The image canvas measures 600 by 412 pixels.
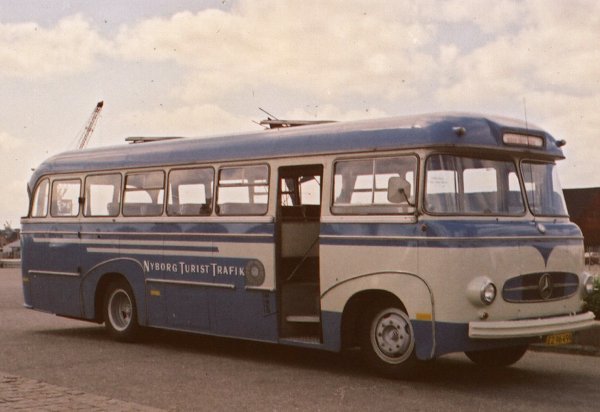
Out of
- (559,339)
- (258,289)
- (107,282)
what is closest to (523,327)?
(559,339)

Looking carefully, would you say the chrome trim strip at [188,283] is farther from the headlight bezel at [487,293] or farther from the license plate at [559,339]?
the license plate at [559,339]

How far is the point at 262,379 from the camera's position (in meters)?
10.7

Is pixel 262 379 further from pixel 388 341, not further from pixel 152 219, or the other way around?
pixel 152 219

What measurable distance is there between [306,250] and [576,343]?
404 centimetres

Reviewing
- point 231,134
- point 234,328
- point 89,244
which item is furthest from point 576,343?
point 89,244

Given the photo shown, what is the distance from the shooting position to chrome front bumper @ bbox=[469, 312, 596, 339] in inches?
382

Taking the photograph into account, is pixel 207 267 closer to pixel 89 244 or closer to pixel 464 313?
pixel 89 244

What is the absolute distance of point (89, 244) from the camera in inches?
586

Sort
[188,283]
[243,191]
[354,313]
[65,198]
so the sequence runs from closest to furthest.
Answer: [354,313] → [243,191] → [188,283] → [65,198]

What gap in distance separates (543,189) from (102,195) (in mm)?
7031

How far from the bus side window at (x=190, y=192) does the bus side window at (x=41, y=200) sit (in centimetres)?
335

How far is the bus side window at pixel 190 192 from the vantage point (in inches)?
508

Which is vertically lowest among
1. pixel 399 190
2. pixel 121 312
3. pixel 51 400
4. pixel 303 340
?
pixel 51 400

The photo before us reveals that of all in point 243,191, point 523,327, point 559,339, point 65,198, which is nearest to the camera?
point 523,327
